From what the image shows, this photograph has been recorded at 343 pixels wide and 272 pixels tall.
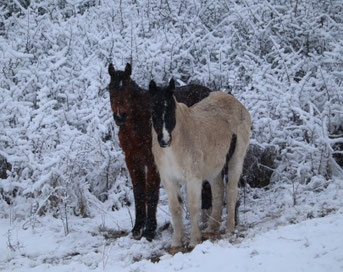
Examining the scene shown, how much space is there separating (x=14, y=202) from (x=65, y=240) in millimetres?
1707

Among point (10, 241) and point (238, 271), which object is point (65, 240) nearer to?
point (10, 241)

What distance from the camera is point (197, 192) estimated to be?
17.1ft

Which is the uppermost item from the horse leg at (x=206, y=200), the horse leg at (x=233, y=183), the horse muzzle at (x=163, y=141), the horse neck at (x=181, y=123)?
the horse neck at (x=181, y=123)

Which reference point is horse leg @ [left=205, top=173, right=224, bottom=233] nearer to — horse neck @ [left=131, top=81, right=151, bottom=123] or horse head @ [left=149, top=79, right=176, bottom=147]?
horse neck @ [left=131, top=81, right=151, bottom=123]

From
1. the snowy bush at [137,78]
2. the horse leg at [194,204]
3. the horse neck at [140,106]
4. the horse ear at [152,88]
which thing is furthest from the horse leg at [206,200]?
the horse ear at [152,88]

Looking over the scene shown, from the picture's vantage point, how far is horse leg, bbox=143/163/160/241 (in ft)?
19.6

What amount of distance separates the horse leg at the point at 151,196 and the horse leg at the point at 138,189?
0.16 metres

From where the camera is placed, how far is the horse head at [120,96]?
5676 millimetres

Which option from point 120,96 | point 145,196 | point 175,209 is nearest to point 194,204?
point 175,209

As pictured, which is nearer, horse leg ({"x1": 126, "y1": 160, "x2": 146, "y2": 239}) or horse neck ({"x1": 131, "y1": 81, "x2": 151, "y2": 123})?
horse neck ({"x1": 131, "y1": 81, "x2": 151, "y2": 123})

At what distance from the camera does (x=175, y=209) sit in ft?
17.6

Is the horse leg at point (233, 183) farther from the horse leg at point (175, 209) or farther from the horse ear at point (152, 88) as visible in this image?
the horse ear at point (152, 88)

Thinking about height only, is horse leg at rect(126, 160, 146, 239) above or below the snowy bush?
below

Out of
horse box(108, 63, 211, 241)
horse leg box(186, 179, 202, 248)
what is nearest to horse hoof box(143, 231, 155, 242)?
horse box(108, 63, 211, 241)
